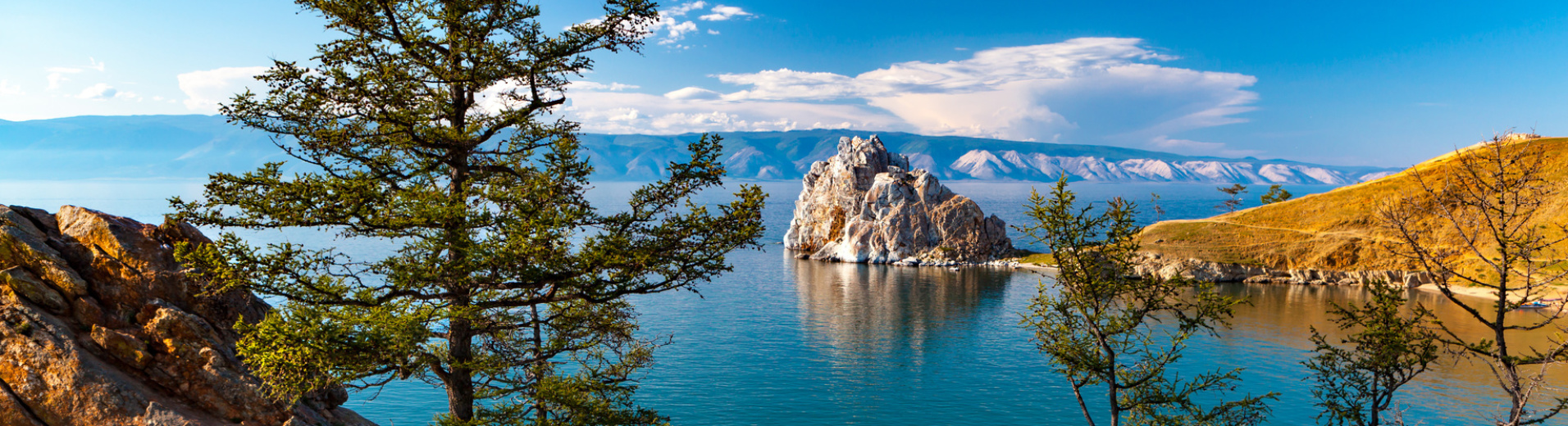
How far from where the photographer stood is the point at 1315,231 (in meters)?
112

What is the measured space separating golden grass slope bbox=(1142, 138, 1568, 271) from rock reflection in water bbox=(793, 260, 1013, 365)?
109 feet

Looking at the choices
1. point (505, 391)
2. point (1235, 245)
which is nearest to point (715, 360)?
point (505, 391)

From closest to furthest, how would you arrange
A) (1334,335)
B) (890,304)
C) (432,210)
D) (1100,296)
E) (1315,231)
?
(432,210) → (1100,296) → (1334,335) → (890,304) → (1315,231)

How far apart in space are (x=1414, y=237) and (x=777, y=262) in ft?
356

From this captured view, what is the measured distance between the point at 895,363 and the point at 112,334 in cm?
4868

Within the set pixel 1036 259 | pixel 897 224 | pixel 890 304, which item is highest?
pixel 897 224

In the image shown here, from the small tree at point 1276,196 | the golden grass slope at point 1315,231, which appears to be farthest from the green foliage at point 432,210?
the small tree at point 1276,196

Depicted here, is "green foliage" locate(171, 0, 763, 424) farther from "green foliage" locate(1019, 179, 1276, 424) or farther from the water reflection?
the water reflection

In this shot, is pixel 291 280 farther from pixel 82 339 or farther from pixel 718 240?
pixel 718 240

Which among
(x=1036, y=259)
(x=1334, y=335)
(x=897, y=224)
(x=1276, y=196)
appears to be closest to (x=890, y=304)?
(x=1334, y=335)

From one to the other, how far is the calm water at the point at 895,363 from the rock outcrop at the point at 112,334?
24944 mm

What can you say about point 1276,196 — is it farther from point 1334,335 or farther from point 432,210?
point 432,210

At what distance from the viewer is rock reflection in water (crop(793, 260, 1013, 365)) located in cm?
6519

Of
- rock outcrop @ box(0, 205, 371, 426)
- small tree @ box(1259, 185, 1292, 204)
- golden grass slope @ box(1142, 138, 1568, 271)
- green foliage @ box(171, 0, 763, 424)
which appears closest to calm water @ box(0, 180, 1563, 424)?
golden grass slope @ box(1142, 138, 1568, 271)
